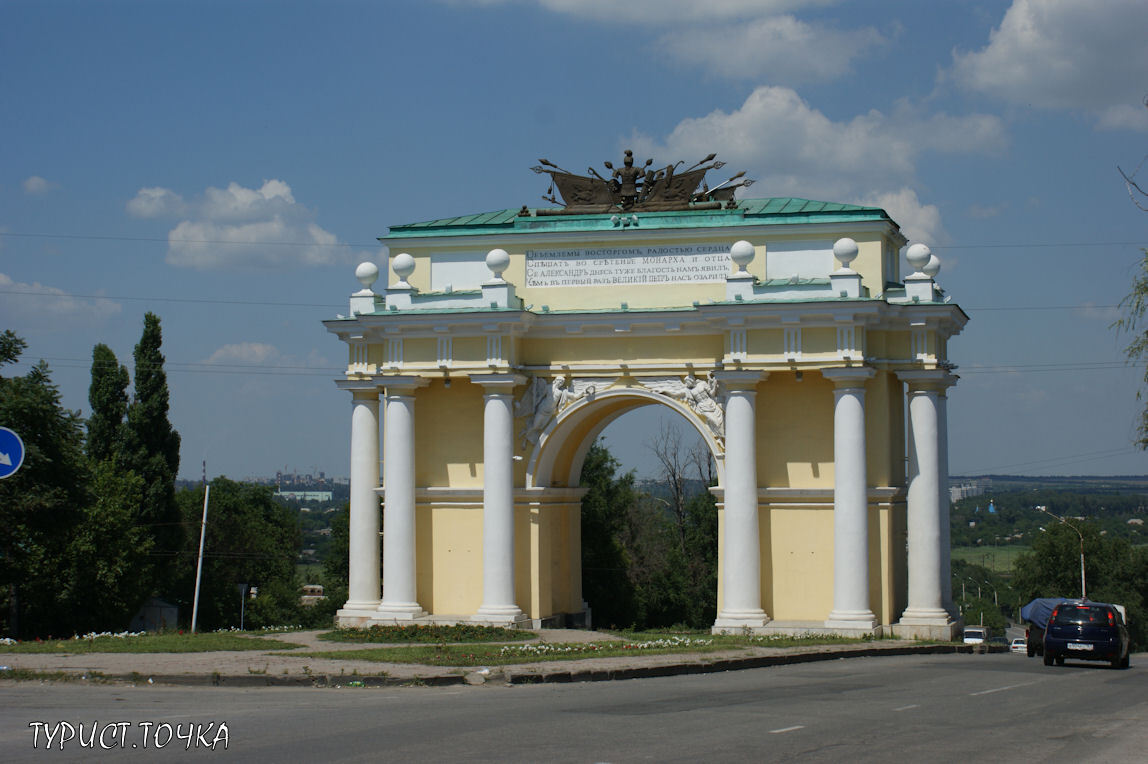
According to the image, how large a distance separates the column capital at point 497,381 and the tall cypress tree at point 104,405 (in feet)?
72.5

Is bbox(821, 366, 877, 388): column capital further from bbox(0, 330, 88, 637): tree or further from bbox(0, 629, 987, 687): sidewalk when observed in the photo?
bbox(0, 330, 88, 637): tree

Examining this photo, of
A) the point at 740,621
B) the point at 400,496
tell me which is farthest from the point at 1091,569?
the point at 400,496

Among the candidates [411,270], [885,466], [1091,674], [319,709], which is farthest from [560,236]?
[319,709]

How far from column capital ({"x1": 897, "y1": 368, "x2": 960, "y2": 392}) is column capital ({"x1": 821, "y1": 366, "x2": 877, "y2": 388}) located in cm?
104

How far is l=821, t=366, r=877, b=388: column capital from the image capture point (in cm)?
A: 2588

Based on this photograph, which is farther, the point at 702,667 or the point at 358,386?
the point at 358,386

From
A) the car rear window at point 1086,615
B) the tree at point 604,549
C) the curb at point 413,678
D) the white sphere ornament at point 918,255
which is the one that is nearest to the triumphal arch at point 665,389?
the white sphere ornament at point 918,255

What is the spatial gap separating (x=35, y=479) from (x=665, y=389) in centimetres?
1615

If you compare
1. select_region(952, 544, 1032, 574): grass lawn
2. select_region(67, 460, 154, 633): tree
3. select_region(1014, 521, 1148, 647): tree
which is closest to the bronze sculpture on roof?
select_region(67, 460, 154, 633): tree

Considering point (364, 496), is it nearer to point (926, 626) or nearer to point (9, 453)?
point (926, 626)

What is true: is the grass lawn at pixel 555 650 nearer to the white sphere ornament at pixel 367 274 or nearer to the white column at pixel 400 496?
the white column at pixel 400 496

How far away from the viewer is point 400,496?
28.2 meters

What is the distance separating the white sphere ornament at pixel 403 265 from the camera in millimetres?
28219

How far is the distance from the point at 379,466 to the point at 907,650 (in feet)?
40.3
